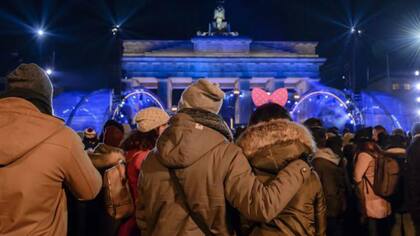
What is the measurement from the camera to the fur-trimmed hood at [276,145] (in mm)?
3105

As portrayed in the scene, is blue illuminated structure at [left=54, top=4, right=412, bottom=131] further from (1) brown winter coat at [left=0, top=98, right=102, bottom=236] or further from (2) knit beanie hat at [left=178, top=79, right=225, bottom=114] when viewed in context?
(1) brown winter coat at [left=0, top=98, right=102, bottom=236]

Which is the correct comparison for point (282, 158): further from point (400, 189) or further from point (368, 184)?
point (400, 189)

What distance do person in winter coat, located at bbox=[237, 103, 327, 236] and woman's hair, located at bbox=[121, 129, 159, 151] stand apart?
5.31 feet

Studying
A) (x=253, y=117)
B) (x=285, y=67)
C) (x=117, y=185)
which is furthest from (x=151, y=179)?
(x=285, y=67)

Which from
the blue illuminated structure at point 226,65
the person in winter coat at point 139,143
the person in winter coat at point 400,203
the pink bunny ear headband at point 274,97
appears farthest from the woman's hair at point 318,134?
the blue illuminated structure at point 226,65

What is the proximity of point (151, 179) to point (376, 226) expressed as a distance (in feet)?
14.4

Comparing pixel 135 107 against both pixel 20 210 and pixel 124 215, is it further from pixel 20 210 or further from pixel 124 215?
pixel 20 210

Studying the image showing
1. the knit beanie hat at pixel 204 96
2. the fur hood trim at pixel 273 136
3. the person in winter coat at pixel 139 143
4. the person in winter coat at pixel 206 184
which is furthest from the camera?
the person in winter coat at pixel 139 143

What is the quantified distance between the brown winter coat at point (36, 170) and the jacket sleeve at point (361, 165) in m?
4.28

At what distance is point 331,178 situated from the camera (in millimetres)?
6098

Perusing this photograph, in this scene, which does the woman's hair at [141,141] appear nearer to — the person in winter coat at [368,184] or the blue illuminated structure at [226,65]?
the person in winter coat at [368,184]

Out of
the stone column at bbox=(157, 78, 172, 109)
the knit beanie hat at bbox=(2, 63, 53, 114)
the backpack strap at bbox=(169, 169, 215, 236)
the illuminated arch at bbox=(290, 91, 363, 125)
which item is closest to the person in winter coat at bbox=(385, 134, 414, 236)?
the backpack strap at bbox=(169, 169, 215, 236)

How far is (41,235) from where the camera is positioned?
2.71 meters

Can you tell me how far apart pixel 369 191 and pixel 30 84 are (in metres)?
4.90
